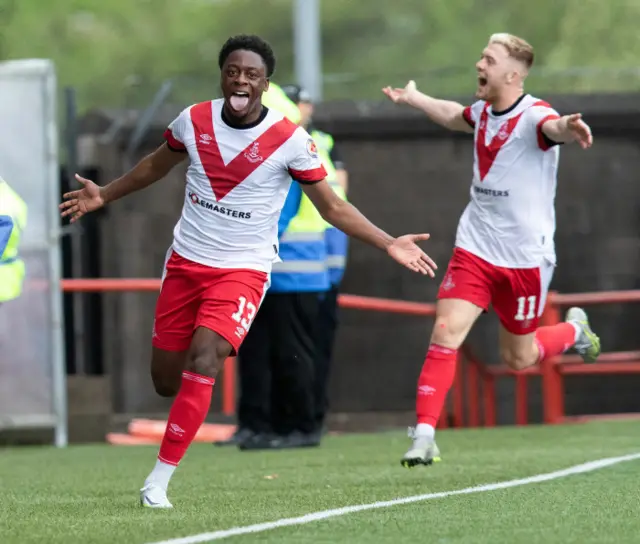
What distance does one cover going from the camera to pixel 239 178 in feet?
26.6

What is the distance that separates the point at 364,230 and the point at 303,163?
402 millimetres

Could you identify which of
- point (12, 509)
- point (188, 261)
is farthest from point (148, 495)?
point (188, 261)

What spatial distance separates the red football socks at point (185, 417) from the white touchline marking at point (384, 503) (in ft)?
2.26

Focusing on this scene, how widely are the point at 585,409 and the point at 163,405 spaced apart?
3.95 metres

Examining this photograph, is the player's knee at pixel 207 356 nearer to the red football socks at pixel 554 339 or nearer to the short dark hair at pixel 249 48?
the short dark hair at pixel 249 48

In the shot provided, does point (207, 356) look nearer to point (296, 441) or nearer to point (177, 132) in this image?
point (177, 132)

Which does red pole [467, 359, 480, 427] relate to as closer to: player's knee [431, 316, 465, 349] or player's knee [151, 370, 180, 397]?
player's knee [431, 316, 465, 349]

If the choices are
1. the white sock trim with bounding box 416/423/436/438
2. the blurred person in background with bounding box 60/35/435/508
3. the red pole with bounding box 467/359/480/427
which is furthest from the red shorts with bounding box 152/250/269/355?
the red pole with bounding box 467/359/480/427

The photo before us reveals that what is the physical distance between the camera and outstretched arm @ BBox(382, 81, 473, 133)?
9955 mm

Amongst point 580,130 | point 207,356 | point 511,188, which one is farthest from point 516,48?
point 207,356

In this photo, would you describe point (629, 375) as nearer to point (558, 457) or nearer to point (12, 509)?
point (558, 457)

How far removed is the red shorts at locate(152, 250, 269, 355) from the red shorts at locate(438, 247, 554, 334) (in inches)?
67.4

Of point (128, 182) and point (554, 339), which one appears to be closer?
point (128, 182)

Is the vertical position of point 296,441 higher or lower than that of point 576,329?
lower
